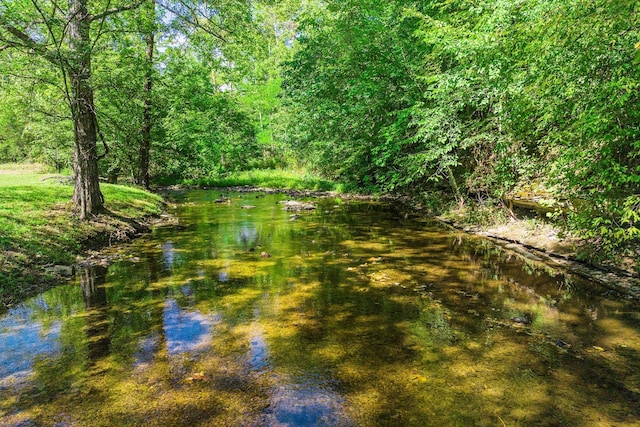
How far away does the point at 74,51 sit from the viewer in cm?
788

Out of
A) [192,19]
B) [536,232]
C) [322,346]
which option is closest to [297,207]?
[192,19]

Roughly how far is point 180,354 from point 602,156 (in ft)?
21.0

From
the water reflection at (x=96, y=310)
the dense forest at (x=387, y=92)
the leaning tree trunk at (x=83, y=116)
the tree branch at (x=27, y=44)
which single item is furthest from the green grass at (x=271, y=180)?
the water reflection at (x=96, y=310)

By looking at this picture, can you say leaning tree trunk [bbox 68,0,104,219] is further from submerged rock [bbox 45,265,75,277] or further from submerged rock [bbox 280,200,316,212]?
submerged rock [bbox 280,200,316,212]

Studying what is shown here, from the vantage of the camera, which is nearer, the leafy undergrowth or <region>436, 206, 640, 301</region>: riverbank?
<region>436, 206, 640, 301</region>: riverbank

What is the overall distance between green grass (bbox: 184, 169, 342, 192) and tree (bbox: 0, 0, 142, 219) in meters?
16.4

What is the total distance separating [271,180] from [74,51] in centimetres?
2080

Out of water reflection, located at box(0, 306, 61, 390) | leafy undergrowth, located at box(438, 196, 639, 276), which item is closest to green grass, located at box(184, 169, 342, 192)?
leafy undergrowth, located at box(438, 196, 639, 276)

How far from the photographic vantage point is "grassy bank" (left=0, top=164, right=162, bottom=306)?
6.14 metres

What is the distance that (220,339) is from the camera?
4.45 metres

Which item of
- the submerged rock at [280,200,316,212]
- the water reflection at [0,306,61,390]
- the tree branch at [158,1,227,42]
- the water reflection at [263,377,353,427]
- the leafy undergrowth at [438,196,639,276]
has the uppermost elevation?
the tree branch at [158,1,227,42]

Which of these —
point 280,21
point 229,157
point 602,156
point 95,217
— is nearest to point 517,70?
point 602,156

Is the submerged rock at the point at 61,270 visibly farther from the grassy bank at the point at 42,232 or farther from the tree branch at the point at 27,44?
the tree branch at the point at 27,44

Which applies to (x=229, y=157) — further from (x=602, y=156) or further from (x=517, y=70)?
(x=602, y=156)
